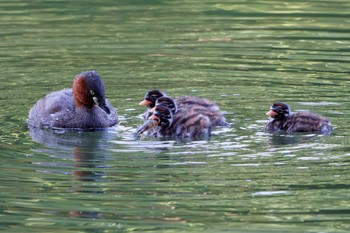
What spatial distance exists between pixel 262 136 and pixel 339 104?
1375 mm

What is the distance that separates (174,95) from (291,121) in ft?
6.59

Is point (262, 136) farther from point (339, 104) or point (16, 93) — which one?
point (16, 93)

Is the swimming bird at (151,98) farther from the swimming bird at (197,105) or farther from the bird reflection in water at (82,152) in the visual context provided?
the bird reflection in water at (82,152)

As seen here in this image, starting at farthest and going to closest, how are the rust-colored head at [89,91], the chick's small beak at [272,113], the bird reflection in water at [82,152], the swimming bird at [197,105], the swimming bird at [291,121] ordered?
the rust-colored head at [89,91], the swimming bird at [197,105], the chick's small beak at [272,113], the swimming bird at [291,121], the bird reflection in water at [82,152]

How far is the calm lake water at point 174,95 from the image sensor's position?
303 inches

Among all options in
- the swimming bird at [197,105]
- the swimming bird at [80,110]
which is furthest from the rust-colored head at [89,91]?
the swimming bird at [197,105]

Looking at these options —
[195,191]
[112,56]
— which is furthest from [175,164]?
[112,56]

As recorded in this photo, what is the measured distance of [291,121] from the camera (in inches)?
405

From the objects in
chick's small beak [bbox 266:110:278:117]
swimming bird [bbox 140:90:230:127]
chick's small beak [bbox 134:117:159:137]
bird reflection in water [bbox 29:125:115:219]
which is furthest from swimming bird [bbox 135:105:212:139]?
chick's small beak [bbox 266:110:278:117]

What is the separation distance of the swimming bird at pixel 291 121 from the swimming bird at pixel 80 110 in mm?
1649

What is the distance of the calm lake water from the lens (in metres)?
7.69

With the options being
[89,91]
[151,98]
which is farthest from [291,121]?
[89,91]

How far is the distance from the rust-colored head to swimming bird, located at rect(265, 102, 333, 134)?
1602 millimetres

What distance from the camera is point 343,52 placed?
45.4ft
